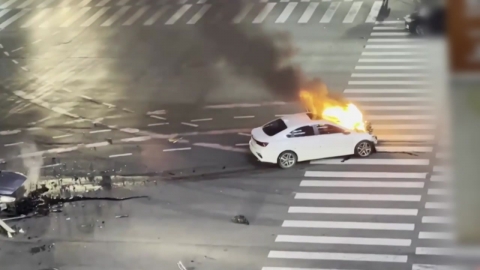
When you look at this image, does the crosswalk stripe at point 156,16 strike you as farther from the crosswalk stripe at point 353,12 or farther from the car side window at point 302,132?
the car side window at point 302,132

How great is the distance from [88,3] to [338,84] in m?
13.8

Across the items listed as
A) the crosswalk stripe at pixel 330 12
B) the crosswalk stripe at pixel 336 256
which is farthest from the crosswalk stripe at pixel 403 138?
the crosswalk stripe at pixel 330 12

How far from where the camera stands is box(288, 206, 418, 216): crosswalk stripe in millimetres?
14195

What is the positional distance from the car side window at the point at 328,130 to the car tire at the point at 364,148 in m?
0.57

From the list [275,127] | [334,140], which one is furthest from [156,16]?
[334,140]

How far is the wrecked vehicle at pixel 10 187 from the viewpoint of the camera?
15.2 metres

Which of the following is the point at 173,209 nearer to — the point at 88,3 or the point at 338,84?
the point at 338,84

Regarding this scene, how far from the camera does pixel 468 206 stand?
539 centimetres

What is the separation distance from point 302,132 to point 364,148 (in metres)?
1.59

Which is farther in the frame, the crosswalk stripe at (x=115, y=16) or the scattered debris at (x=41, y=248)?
the crosswalk stripe at (x=115, y=16)

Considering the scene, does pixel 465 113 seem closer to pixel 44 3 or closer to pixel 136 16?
pixel 136 16

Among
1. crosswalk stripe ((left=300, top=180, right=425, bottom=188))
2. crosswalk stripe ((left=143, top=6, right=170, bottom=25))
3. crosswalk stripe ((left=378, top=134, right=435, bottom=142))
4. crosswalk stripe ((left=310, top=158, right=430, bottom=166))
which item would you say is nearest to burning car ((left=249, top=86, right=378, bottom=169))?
crosswalk stripe ((left=310, top=158, right=430, bottom=166))

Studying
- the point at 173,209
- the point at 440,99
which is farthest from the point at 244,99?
the point at 440,99

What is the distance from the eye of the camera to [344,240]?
13375 mm
